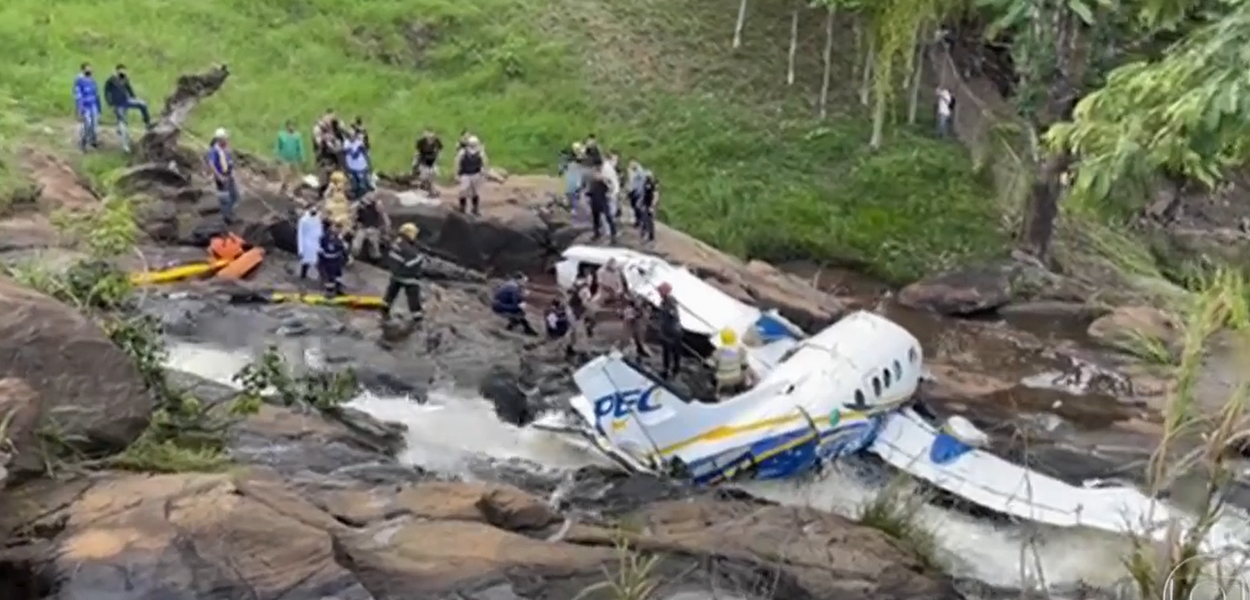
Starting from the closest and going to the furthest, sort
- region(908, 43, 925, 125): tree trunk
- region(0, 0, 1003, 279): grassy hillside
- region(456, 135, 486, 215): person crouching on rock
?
region(456, 135, 486, 215): person crouching on rock → region(0, 0, 1003, 279): grassy hillside → region(908, 43, 925, 125): tree trunk

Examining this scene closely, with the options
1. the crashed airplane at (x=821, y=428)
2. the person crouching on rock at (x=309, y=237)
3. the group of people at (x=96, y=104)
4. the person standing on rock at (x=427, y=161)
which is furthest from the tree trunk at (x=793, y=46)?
the crashed airplane at (x=821, y=428)

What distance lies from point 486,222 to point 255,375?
10.5 meters

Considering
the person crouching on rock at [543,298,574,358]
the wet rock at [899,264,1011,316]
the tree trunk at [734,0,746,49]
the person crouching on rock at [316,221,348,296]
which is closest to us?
the person crouching on rock at [543,298,574,358]

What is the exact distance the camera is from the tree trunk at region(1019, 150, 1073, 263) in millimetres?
31941

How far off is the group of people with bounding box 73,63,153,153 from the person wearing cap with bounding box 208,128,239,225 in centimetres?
331

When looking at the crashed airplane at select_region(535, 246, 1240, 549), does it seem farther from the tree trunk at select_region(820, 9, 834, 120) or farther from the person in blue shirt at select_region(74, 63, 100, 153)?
the tree trunk at select_region(820, 9, 834, 120)

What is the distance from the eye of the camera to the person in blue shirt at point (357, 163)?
24.8 m

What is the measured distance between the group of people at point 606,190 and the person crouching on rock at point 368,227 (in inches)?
154

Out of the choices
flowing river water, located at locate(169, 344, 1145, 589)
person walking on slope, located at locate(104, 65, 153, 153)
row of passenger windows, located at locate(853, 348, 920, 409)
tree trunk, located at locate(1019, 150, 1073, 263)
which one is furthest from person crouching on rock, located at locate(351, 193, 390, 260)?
tree trunk, located at locate(1019, 150, 1073, 263)

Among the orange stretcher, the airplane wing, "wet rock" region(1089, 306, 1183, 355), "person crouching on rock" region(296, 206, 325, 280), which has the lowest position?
"wet rock" region(1089, 306, 1183, 355)

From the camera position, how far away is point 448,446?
17312 mm

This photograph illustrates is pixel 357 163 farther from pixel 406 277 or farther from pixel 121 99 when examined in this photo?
pixel 406 277

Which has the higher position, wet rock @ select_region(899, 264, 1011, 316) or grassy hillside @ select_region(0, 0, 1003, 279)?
grassy hillside @ select_region(0, 0, 1003, 279)

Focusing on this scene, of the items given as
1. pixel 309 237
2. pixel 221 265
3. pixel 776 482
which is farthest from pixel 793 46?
pixel 776 482
